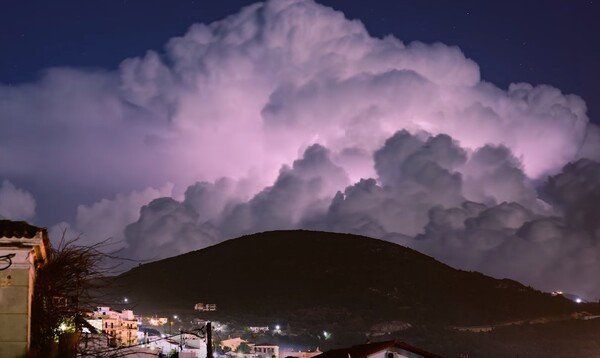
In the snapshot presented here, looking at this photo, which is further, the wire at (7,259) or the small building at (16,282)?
the wire at (7,259)

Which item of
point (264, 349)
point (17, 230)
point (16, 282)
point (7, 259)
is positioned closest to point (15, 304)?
point (16, 282)

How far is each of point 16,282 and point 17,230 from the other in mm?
1137

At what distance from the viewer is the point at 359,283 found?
19350 centimetres

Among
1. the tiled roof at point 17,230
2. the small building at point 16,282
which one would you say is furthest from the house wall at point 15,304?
the tiled roof at point 17,230

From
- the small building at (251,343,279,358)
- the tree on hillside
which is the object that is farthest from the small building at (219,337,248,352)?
the tree on hillside

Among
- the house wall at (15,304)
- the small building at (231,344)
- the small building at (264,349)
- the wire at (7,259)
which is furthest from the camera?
the small building at (231,344)

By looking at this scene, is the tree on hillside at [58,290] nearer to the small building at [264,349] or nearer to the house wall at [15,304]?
the house wall at [15,304]

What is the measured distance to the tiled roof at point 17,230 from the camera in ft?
50.2

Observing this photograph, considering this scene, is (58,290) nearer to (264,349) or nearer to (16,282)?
(16,282)

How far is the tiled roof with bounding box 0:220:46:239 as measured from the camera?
1531 centimetres

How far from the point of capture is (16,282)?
15.6 meters

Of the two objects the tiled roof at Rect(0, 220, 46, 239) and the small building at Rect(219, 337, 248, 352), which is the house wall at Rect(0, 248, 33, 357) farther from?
the small building at Rect(219, 337, 248, 352)

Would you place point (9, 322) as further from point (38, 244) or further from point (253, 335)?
point (253, 335)

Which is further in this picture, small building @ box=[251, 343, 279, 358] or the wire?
small building @ box=[251, 343, 279, 358]
